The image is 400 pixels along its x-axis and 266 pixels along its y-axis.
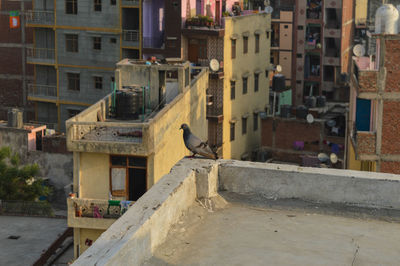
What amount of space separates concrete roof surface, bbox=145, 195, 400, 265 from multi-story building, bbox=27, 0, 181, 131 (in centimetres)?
4227

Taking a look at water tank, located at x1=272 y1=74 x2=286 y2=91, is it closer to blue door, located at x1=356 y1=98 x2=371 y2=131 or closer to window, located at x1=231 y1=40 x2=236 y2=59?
window, located at x1=231 y1=40 x2=236 y2=59

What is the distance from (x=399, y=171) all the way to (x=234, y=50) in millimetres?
21740

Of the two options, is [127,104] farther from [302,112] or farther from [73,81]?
[302,112]

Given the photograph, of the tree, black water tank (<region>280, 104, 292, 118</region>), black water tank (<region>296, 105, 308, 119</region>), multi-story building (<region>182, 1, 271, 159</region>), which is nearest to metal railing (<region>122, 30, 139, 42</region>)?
multi-story building (<region>182, 1, 271, 159</region>)

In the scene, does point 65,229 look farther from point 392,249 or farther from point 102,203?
point 392,249

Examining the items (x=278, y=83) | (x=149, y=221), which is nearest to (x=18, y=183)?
(x=278, y=83)

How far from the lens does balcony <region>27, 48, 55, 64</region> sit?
59094mm

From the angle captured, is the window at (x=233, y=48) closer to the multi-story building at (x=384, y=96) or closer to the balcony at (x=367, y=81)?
the multi-story building at (x=384, y=96)

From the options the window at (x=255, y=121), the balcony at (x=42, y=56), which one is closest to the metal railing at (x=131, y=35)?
the balcony at (x=42, y=56)

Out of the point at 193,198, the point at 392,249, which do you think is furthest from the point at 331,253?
the point at 193,198

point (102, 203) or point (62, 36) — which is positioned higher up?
point (62, 36)

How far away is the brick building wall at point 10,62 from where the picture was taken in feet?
214

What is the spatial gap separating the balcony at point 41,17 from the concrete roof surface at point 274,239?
49073 mm

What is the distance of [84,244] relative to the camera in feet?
108
